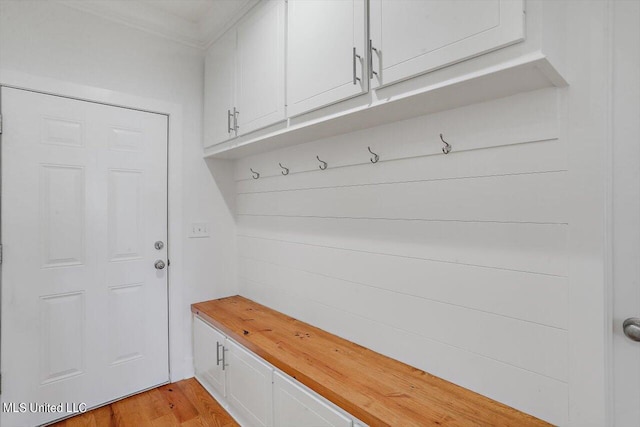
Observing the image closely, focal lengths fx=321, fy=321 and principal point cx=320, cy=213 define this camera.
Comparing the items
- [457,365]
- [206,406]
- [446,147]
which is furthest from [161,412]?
[446,147]

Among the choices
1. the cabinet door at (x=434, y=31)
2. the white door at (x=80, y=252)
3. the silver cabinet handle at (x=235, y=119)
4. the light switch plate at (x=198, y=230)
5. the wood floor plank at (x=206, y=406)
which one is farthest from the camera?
the light switch plate at (x=198, y=230)

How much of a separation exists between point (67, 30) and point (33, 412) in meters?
2.29

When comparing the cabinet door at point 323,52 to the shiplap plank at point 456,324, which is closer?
the shiplap plank at point 456,324

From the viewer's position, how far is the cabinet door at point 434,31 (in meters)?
0.88

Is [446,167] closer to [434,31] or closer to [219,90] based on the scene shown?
[434,31]

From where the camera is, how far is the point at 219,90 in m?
2.27

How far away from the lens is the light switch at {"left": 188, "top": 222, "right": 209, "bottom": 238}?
248 cm

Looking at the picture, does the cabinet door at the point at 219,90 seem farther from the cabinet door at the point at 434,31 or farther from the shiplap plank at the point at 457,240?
the cabinet door at the point at 434,31

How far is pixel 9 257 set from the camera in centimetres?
181

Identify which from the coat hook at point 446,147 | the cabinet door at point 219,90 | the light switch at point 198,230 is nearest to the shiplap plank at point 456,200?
the coat hook at point 446,147

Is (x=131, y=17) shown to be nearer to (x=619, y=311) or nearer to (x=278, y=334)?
(x=278, y=334)

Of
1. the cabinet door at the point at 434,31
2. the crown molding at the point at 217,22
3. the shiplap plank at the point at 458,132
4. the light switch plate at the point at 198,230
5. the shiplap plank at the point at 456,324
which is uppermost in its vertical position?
the crown molding at the point at 217,22

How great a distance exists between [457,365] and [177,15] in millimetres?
2800

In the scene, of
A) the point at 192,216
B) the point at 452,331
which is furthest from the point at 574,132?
the point at 192,216
